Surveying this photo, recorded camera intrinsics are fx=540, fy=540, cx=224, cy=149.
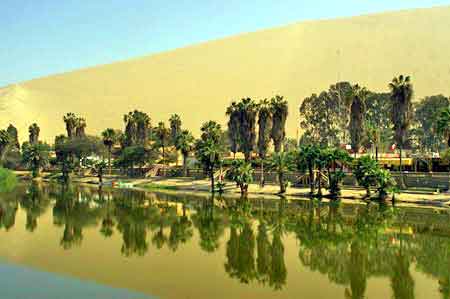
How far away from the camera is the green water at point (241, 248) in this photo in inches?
1022

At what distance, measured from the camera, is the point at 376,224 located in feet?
149

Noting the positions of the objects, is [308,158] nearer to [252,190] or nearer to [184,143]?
[252,190]

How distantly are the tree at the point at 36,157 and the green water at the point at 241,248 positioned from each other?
177 ft

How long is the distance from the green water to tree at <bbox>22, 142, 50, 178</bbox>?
54088 millimetres

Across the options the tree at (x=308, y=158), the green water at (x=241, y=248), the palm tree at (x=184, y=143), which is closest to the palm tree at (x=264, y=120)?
the palm tree at (x=184, y=143)

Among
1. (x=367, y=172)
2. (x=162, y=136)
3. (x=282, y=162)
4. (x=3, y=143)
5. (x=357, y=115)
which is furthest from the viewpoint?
(x=3, y=143)

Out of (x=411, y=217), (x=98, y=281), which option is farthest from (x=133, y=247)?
(x=411, y=217)

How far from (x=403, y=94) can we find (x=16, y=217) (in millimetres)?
47648

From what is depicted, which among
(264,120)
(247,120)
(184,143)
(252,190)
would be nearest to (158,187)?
(184,143)

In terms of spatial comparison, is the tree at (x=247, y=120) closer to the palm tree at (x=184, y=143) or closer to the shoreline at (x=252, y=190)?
the shoreline at (x=252, y=190)

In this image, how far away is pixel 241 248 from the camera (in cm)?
3541

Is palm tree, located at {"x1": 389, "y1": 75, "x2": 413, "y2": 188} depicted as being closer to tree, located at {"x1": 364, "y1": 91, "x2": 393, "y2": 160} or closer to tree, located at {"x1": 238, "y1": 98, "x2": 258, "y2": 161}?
tree, located at {"x1": 238, "y1": 98, "x2": 258, "y2": 161}

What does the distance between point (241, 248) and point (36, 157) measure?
87818 mm

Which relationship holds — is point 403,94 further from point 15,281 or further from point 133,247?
point 15,281
